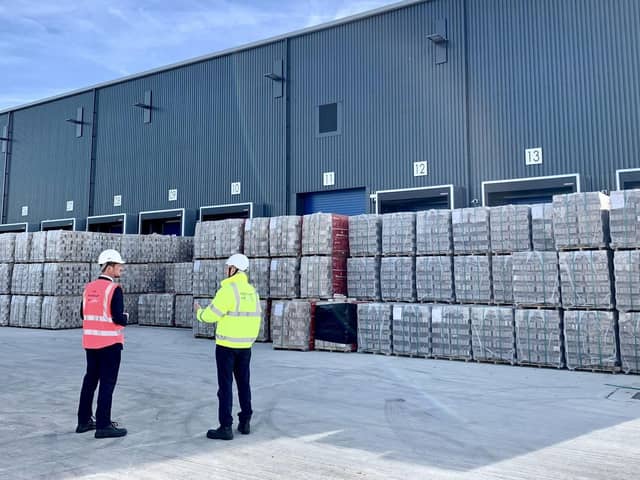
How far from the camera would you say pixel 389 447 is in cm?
472

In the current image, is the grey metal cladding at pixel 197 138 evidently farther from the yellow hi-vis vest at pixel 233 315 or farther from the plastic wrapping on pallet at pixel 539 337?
the yellow hi-vis vest at pixel 233 315

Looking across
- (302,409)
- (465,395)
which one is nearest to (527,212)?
(465,395)

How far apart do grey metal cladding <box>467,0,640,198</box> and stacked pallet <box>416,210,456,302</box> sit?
570 centimetres

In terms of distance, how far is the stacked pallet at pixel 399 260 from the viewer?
10.9 metres

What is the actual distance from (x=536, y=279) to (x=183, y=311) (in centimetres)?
1061

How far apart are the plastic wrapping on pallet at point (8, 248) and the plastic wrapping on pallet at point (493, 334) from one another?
1469cm

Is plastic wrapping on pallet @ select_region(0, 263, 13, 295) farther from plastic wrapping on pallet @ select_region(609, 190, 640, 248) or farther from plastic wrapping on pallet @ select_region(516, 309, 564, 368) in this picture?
plastic wrapping on pallet @ select_region(609, 190, 640, 248)

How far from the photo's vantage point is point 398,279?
10961 mm

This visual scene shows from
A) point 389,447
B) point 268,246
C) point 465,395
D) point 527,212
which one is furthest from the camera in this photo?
point 268,246

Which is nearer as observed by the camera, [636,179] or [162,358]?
[162,358]

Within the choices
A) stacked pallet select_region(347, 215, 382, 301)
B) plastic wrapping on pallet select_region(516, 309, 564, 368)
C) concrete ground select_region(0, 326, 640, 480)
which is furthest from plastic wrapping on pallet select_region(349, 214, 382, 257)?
plastic wrapping on pallet select_region(516, 309, 564, 368)

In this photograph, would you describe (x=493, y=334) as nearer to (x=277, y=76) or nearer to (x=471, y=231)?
(x=471, y=231)

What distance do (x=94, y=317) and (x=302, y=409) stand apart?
8.24ft

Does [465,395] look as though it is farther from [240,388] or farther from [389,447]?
[240,388]
